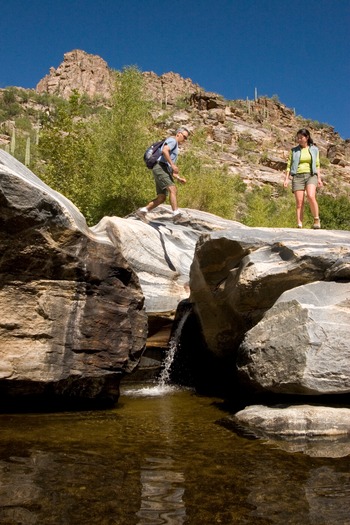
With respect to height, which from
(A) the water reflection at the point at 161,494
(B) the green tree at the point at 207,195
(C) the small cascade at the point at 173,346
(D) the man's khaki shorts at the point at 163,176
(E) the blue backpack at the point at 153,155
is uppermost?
(B) the green tree at the point at 207,195

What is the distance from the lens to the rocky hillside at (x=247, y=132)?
5241 cm

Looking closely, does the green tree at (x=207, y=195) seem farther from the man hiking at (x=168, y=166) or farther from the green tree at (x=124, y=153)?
the man hiking at (x=168, y=166)

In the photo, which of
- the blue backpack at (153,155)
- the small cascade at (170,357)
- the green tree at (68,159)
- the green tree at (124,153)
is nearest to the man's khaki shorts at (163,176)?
the blue backpack at (153,155)

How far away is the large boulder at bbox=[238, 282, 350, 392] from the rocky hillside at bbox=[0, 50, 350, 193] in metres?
36.6

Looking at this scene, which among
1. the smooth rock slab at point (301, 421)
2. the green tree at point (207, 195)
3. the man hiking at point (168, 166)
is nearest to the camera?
the smooth rock slab at point (301, 421)

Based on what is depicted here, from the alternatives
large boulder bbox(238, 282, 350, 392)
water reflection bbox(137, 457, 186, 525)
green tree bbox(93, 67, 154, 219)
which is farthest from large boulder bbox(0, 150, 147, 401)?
green tree bbox(93, 67, 154, 219)

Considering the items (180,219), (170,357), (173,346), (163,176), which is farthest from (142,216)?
(170,357)

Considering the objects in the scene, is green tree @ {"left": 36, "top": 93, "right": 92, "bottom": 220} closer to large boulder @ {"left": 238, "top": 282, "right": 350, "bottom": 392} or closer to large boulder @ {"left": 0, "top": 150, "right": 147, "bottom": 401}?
large boulder @ {"left": 0, "top": 150, "right": 147, "bottom": 401}

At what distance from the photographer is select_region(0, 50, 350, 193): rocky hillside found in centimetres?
5241

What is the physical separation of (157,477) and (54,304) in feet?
9.56

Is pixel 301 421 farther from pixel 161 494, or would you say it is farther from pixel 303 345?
pixel 161 494

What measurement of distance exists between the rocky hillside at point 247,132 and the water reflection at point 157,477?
38007 millimetres

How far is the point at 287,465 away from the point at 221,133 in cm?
5729

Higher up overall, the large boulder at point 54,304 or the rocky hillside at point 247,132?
the rocky hillside at point 247,132
